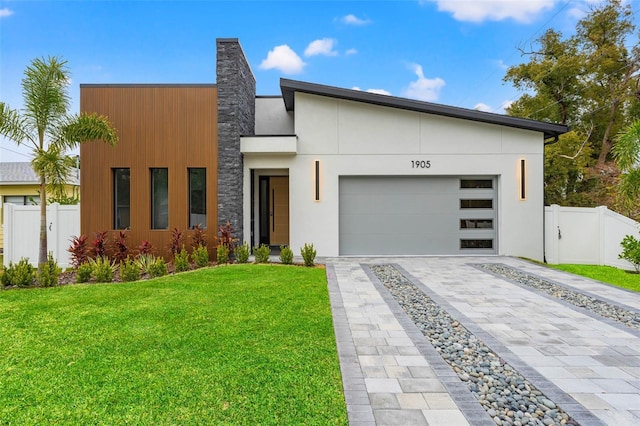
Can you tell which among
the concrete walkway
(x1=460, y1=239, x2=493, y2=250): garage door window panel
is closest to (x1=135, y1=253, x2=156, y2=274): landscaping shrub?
the concrete walkway

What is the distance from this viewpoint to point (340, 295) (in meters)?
5.61

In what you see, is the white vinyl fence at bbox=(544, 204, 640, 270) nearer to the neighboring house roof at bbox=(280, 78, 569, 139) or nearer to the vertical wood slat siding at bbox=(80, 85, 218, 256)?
the neighboring house roof at bbox=(280, 78, 569, 139)

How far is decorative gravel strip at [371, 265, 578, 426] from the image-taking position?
2387mm

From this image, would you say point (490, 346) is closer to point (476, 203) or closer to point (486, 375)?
point (486, 375)

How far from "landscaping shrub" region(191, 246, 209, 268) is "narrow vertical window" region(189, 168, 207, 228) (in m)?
1.04

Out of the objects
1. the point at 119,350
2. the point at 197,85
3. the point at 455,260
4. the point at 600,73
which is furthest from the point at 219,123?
the point at 600,73

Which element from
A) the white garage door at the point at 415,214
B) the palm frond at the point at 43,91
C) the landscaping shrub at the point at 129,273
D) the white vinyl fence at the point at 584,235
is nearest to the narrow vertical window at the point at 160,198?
the landscaping shrub at the point at 129,273

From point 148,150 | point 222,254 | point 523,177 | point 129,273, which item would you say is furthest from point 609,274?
point 148,150

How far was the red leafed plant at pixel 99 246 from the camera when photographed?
8.44 meters

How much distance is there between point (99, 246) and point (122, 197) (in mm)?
1452

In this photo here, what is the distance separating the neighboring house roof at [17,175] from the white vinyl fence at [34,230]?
4485 millimetres

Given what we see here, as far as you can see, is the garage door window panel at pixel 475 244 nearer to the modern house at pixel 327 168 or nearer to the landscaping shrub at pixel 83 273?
the modern house at pixel 327 168

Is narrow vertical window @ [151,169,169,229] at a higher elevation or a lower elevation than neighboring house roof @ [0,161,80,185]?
lower

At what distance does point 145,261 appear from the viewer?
826 cm
